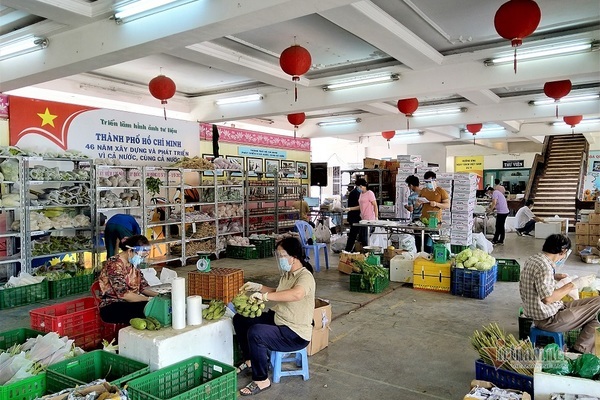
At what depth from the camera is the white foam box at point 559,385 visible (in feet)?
8.37

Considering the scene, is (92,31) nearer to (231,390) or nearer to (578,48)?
(231,390)

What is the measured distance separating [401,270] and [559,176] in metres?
14.5

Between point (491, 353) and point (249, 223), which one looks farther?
point (249, 223)

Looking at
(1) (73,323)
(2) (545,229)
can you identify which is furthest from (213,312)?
(2) (545,229)

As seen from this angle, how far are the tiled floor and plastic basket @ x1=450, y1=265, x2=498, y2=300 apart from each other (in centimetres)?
15

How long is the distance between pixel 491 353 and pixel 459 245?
6.51m

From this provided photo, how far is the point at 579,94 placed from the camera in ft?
34.9

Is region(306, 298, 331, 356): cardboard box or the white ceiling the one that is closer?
region(306, 298, 331, 356): cardboard box

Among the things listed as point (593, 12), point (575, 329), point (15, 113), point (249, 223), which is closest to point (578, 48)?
point (593, 12)

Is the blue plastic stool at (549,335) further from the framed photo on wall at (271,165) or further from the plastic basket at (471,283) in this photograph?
the framed photo on wall at (271,165)

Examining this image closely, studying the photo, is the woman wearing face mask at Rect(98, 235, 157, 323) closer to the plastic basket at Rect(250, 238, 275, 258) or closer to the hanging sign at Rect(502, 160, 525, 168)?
the plastic basket at Rect(250, 238, 275, 258)

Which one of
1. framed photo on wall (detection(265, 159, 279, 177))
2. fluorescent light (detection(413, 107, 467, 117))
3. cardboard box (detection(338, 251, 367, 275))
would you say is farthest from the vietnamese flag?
fluorescent light (detection(413, 107, 467, 117))

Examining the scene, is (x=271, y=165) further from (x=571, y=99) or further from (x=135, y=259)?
(x=135, y=259)

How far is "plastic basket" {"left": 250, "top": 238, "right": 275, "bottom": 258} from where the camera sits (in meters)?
10.3
